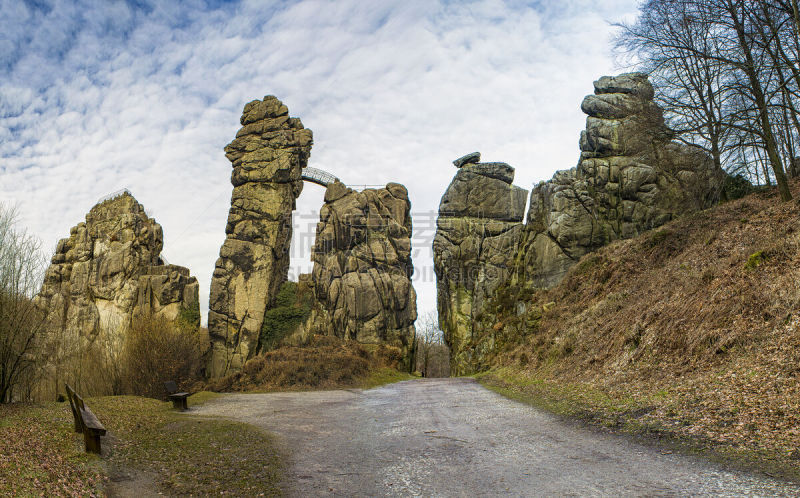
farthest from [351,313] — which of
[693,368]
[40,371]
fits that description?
[693,368]

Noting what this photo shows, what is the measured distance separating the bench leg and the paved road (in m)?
2.87

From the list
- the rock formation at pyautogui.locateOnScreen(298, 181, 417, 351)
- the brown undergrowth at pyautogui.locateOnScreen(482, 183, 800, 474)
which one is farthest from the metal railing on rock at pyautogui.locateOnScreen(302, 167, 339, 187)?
the brown undergrowth at pyautogui.locateOnScreen(482, 183, 800, 474)

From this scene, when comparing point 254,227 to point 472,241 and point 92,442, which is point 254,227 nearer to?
point 472,241

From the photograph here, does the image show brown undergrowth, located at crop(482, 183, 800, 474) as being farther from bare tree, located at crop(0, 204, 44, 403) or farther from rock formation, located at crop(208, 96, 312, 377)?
rock formation, located at crop(208, 96, 312, 377)

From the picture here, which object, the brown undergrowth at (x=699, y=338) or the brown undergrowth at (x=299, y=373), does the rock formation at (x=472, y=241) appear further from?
the brown undergrowth at (x=699, y=338)

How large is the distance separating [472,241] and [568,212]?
10291mm

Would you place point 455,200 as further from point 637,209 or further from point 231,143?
point 231,143

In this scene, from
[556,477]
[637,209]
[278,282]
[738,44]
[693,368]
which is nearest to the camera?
[556,477]

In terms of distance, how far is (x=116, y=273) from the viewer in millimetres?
48594

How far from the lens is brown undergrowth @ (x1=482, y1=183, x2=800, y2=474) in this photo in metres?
6.96

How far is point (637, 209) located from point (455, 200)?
16254 millimetres

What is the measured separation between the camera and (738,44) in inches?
723

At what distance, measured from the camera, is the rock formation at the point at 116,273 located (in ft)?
156

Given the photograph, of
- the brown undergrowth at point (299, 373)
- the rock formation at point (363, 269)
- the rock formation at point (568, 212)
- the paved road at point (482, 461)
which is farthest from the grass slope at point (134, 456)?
the rock formation at point (363, 269)
